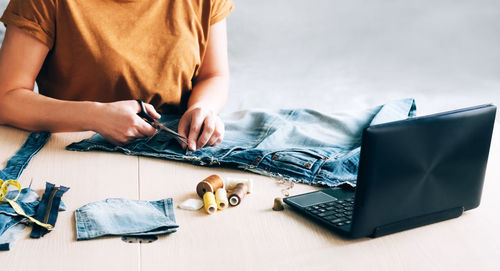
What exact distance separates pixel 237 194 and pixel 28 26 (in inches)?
25.9

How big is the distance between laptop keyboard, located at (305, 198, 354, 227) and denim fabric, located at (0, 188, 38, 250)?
41cm

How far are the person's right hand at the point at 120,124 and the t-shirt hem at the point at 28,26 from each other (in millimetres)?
245

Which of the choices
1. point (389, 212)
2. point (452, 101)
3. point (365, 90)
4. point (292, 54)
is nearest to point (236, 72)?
point (292, 54)

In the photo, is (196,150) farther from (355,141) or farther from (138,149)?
(355,141)

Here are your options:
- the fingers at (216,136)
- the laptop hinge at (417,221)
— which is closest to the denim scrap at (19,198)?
the fingers at (216,136)

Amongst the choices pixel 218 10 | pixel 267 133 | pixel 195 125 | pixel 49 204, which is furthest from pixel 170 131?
pixel 218 10

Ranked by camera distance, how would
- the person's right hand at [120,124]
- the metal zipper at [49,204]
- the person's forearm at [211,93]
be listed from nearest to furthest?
the metal zipper at [49,204] → the person's right hand at [120,124] → the person's forearm at [211,93]

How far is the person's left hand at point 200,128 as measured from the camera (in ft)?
3.81

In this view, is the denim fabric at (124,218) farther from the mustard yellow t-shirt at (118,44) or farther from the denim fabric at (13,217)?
the mustard yellow t-shirt at (118,44)

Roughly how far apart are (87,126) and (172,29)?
0.37 m

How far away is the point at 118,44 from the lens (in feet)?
4.42

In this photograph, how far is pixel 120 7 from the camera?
1.37 metres

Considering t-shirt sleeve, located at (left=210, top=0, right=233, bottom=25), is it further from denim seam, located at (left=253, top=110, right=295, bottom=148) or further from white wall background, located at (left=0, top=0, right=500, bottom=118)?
white wall background, located at (left=0, top=0, right=500, bottom=118)

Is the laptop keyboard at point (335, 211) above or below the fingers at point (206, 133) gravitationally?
above
